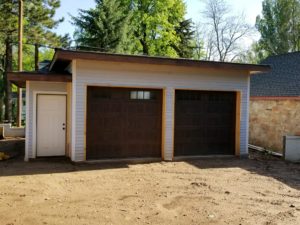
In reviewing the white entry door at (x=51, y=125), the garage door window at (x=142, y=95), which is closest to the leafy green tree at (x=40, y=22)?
the white entry door at (x=51, y=125)

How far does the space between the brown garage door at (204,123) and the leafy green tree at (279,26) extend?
91.6 feet

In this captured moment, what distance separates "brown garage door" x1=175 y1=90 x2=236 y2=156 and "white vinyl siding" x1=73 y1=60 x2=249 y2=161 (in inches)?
12.1

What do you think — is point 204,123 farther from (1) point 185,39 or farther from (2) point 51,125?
(1) point 185,39

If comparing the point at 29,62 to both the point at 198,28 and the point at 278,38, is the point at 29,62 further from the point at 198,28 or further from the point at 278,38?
the point at 278,38

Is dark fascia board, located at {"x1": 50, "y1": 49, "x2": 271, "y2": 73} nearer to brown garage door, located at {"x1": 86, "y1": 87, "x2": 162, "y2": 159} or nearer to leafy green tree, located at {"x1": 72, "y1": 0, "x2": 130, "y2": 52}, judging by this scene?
brown garage door, located at {"x1": 86, "y1": 87, "x2": 162, "y2": 159}

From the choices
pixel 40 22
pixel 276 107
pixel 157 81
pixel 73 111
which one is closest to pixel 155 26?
pixel 40 22

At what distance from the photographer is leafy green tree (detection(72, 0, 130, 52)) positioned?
79.5 feet

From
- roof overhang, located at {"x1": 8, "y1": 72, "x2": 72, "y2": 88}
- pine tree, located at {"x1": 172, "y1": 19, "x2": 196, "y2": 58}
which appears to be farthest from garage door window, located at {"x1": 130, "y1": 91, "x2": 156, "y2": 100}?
pine tree, located at {"x1": 172, "y1": 19, "x2": 196, "y2": 58}

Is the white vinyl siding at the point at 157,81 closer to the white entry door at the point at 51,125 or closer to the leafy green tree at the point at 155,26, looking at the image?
the white entry door at the point at 51,125

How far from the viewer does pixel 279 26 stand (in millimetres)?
35625

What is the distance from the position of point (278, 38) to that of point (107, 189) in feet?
113

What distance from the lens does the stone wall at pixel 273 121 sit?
13.5 meters

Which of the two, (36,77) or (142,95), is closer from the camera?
(36,77)

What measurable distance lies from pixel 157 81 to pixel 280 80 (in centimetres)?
895
